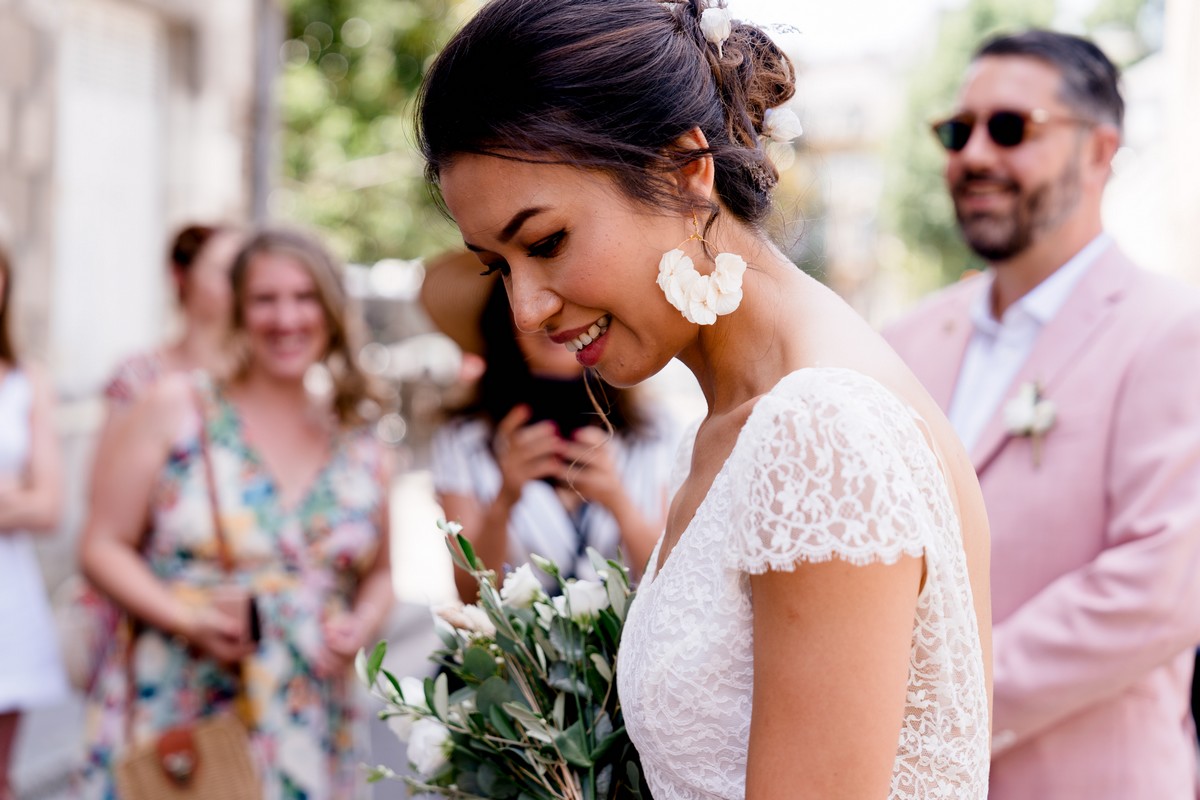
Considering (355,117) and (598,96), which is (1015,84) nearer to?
(598,96)

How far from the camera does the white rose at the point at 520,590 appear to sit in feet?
6.26

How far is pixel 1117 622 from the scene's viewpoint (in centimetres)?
227

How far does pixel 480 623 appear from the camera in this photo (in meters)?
1.86

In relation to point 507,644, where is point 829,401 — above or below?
above

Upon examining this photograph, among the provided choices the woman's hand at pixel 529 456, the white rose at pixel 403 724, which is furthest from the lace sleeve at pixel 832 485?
the woman's hand at pixel 529 456

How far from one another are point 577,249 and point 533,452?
153 centimetres

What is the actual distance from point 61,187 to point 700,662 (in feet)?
20.8

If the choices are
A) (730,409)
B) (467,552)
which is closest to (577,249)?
(730,409)

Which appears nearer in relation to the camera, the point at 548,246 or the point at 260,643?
the point at 548,246

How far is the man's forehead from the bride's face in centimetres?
186

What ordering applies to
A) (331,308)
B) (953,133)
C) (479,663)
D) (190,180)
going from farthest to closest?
(190,180)
(331,308)
(953,133)
(479,663)

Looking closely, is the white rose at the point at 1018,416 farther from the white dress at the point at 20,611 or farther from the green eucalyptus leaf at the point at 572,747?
the white dress at the point at 20,611

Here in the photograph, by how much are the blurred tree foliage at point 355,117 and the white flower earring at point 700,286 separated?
12931mm

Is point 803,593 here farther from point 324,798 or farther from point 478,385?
point 324,798
